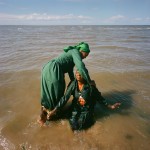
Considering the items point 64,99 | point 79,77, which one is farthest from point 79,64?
point 64,99

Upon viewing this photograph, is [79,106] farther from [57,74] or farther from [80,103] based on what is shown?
[57,74]

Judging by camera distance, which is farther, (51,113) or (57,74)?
(51,113)

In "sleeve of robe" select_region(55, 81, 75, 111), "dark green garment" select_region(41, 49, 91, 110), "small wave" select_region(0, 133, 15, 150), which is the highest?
"dark green garment" select_region(41, 49, 91, 110)

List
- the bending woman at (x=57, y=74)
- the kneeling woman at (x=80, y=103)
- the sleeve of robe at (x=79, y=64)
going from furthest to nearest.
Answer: the kneeling woman at (x=80, y=103) → the bending woman at (x=57, y=74) → the sleeve of robe at (x=79, y=64)

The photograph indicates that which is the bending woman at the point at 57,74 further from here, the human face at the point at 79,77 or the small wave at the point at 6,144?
the small wave at the point at 6,144

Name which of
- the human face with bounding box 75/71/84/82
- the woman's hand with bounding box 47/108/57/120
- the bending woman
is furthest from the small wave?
the human face with bounding box 75/71/84/82

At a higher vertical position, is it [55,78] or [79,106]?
[55,78]

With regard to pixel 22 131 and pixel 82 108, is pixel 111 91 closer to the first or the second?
pixel 82 108

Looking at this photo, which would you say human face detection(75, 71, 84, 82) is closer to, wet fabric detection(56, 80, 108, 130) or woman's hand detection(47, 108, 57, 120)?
wet fabric detection(56, 80, 108, 130)

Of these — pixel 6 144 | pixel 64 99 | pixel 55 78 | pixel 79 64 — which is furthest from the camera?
pixel 64 99

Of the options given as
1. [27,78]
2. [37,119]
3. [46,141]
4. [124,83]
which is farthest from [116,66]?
[46,141]

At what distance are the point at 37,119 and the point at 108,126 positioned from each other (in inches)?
58.2

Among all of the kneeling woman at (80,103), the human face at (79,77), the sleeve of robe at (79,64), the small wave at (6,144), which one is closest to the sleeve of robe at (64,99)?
the kneeling woman at (80,103)

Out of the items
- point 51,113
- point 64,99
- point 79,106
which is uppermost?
point 64,99
